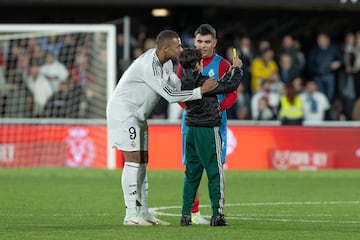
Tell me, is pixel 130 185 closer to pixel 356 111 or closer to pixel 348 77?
Result: pixel 356 111

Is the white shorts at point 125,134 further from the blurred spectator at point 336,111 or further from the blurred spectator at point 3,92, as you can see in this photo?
the blurred spectator at point 336,111

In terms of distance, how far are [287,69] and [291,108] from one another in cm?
255

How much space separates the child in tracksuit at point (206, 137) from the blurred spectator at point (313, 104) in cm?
1259

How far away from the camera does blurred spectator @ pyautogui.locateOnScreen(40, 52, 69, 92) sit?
2453cm

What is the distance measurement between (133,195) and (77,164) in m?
10.7

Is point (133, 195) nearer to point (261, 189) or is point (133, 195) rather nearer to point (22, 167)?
point (261, 189)

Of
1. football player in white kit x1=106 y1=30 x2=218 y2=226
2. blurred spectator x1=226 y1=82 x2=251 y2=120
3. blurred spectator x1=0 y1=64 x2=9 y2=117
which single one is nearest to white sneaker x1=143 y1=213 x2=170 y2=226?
football player in white kit x1=106 y1=30 x2=218 y2=226

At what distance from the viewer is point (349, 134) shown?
22.2 m

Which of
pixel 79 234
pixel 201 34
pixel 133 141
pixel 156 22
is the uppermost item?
pixel 156 22

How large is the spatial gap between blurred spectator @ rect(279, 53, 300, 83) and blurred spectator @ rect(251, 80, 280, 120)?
0.72 metres

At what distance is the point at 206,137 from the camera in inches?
461

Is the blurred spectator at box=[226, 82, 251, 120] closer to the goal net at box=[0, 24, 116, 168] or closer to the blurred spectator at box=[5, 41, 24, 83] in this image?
the goal net at box=[0, 24, 116, 168]

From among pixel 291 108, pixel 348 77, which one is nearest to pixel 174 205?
pixel 291 108

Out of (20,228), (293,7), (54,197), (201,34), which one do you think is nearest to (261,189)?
(54,197)
